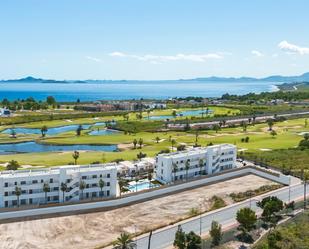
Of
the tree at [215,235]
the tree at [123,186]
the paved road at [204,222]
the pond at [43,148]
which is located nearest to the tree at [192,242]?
the tree at [215,235]

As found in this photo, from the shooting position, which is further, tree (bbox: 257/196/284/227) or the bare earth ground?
tree (bbox: 257/196/284/227)

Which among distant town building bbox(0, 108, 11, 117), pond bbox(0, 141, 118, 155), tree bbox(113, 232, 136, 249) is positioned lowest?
pond bbox(0, 141, 118, 155)

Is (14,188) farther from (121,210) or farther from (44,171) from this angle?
(121,210)

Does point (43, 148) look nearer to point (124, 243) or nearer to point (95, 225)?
point (95, 225)

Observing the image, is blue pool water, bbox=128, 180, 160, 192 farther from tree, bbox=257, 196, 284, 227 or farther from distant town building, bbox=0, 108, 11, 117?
distant town building, bbox=0, 108, 11, 117

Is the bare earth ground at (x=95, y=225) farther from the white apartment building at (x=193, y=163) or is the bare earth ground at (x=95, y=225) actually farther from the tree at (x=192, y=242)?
the tree at (x=192, y=242)

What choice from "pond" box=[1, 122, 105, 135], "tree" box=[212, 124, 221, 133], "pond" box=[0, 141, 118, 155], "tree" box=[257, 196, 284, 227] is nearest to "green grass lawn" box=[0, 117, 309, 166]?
"tree" box=[212, 124, 221, 133]
